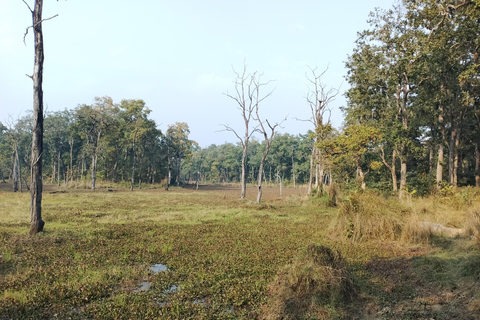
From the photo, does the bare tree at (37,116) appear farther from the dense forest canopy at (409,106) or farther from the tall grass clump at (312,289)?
the dense forest canopy at (409,106)

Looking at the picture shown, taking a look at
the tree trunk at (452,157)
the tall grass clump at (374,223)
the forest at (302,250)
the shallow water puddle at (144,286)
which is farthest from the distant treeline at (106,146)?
the shallow water puddle at (144,286)

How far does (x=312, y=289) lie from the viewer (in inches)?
223

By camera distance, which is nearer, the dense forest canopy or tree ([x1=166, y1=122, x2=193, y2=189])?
the dense forest canopy

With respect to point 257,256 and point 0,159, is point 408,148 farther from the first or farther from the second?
point 0,159

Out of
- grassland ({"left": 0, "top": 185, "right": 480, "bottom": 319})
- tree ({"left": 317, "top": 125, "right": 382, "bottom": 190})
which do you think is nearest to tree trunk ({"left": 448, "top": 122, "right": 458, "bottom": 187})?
tree ({"left": 317, "top": 125, "right": 382, "bottom": 190})

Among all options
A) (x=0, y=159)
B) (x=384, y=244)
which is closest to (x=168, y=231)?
(x=384, y=244)

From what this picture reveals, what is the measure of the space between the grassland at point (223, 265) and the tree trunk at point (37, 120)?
94cm

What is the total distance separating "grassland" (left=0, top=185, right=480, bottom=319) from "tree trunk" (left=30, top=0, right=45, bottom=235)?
0.94 meters

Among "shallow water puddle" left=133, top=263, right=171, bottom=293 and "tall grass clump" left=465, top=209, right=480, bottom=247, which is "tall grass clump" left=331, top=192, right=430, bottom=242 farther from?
"shallow water puddle" left=133, top=263, right=171, bottom=293

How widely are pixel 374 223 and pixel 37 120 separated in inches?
470

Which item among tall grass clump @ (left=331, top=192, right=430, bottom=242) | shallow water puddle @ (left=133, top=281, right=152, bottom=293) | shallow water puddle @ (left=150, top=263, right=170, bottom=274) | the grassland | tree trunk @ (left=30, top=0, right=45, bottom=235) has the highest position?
tree trunk @ (left=30, top=0, right=45, bottom=235)

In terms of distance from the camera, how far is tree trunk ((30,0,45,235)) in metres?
10.6

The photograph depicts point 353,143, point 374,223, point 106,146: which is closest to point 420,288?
point 374,223

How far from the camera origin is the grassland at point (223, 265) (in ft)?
17.0
